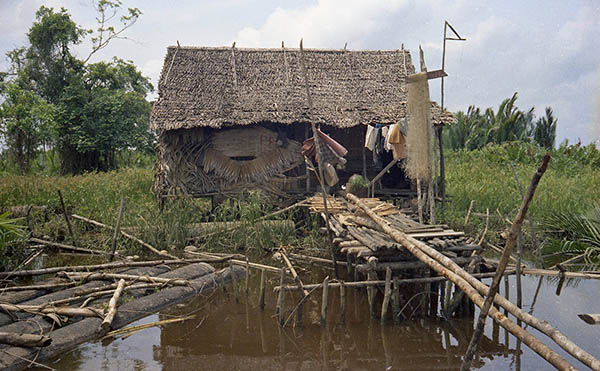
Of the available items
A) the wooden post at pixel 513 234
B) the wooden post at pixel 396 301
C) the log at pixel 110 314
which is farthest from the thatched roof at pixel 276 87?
the wooden post at pixel 513 234

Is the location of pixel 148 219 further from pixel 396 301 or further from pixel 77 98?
pixel 77 98

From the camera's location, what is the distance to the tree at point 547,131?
69.5 feet

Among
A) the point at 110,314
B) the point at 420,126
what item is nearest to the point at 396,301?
the point at 420,126

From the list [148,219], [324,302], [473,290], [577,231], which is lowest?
[324,302]

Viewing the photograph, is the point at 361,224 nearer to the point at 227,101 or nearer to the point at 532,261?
the point at 532,261

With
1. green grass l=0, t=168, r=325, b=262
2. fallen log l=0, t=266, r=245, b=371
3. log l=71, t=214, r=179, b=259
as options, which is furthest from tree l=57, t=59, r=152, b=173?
fallen log l=0, t=266, r=245, b=371

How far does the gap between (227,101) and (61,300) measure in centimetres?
752

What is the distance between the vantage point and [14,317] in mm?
5238

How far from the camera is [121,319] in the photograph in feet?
Result: 19.3

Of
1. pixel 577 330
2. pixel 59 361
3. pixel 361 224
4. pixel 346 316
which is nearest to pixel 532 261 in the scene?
pixel 577 330

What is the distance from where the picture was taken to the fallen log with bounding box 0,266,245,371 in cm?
468

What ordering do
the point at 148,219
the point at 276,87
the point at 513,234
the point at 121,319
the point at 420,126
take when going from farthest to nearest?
the point at 276,87, the point at 148,219, the point at 420,126, the point at 121,319, the point at 513,234

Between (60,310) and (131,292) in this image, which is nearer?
(60,310)

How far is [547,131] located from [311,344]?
19.4 m
